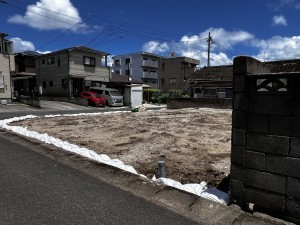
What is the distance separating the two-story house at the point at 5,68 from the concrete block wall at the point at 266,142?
2692 centimetres

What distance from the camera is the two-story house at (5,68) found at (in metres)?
25.9

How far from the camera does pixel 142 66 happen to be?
2173 inches

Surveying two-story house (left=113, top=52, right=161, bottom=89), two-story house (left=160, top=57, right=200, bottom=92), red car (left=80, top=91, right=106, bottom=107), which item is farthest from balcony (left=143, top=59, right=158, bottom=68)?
red car (left=80, top=91, right=106, bottom=107)

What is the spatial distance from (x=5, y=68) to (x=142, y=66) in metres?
31.9

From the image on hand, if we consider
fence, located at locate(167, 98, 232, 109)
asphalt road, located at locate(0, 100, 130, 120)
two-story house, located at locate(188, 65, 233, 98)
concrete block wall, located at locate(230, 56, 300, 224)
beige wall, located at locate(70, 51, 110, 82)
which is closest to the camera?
concrete block wall, located at locate(230, 56, 300, 224)

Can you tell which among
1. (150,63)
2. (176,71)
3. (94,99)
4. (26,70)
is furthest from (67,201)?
(150,63)

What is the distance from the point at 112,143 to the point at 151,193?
13.6 feet

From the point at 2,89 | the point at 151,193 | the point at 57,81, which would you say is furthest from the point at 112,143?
the point at 57,81

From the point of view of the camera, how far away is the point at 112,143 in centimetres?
808

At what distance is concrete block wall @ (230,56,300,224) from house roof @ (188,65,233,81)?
2777 cm

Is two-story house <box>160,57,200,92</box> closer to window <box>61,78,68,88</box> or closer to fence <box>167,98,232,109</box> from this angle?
window <box>61,78,68,88</box>

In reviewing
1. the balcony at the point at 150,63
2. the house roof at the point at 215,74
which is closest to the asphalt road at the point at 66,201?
the house roof at the point at 215,74

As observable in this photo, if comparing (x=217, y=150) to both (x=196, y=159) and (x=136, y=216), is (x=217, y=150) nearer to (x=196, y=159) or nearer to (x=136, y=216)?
(x=196, y=159)

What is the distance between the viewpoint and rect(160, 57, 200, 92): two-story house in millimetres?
53188
